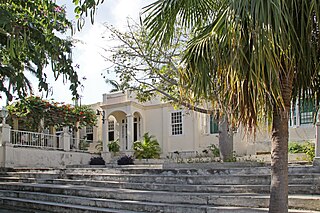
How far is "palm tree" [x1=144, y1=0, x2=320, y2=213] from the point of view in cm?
307

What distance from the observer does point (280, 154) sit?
3.62 m

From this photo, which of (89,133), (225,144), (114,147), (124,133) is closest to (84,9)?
(225,144)

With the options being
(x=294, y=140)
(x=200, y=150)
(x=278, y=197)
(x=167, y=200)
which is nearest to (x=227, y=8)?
(x=278, y=197)

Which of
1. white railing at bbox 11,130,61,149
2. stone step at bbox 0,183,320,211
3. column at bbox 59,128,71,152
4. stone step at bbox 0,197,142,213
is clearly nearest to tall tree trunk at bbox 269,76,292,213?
stone step at bbox 0,183,320,211

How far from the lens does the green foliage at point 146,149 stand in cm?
1950

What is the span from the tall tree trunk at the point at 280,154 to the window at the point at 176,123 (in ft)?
55.6

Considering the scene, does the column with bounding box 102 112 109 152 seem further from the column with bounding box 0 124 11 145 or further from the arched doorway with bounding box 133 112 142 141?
the column with bounding box 0 124 11 145

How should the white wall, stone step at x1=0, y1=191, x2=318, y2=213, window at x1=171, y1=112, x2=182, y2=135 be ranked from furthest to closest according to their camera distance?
window at x1=171, y1=112, x2=182, y2=135
the white wall
stone step at x1=0, y1=191, x2=318, y2=213

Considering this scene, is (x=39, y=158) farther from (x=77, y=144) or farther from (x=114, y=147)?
(x=114, y=147)

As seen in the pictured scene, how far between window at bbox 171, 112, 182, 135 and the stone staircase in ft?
35.2

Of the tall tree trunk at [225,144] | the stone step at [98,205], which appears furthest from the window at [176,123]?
the stone step at [98,205]

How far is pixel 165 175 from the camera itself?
8.08 metres

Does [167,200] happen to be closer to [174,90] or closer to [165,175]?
[165,175]

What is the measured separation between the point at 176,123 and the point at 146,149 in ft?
8.22
